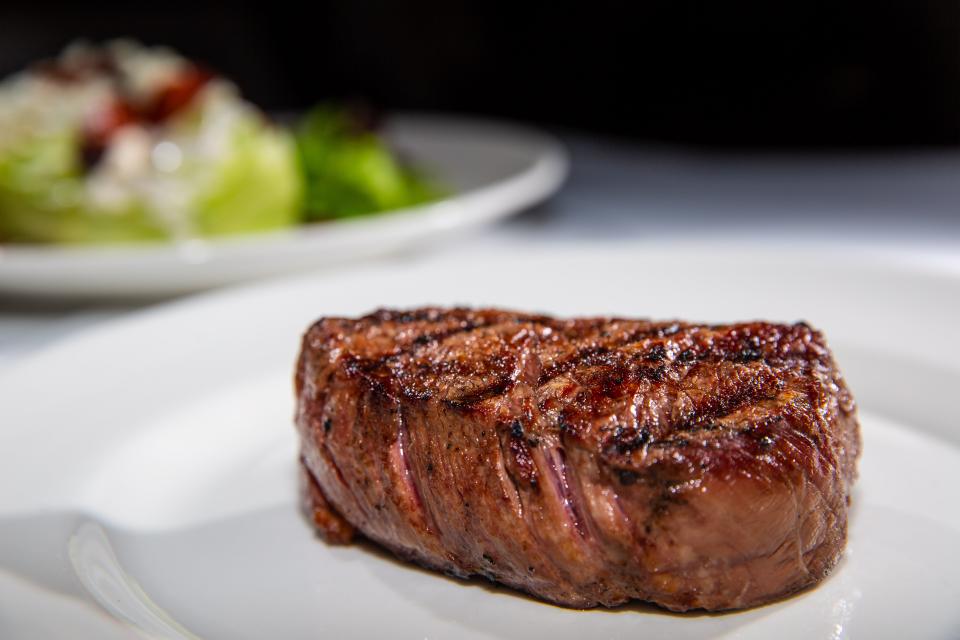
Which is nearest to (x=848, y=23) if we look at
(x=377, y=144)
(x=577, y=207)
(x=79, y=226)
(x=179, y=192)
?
(x=577, y=207)

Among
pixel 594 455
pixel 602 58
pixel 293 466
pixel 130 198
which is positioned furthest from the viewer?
pixel 602 58

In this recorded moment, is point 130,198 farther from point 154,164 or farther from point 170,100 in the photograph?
point 170,100

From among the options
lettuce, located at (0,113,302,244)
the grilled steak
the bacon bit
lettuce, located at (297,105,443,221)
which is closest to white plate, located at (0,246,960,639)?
the grilled steak

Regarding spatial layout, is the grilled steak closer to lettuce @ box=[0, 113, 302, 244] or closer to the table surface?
the table surface

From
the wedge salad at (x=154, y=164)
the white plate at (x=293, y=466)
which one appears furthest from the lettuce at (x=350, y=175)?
the white plate at (x=293, y=466)

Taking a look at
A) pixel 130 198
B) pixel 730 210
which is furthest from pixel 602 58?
pixel 130 198

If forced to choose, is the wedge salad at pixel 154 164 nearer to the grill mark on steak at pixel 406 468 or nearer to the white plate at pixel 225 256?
the white plate at pixel 225 256
